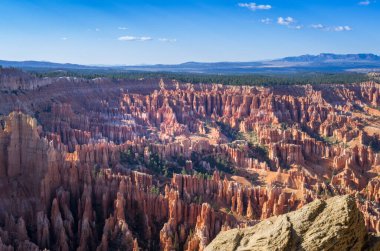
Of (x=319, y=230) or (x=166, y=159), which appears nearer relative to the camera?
(x=319, y=230)

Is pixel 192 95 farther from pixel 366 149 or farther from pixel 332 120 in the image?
pixel 366 149

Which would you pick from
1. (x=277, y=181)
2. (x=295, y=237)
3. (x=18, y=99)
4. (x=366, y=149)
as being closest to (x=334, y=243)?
(x=295, y=237)

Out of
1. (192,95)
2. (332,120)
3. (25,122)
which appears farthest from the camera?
(192,95)

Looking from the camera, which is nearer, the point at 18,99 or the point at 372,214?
the point at 372,214

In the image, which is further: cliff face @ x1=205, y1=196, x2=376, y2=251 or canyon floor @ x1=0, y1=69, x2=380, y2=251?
canyon floor @ x1=0, y1=69, x2=380, y2=251

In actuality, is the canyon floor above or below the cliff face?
below

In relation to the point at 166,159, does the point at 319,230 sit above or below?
above
